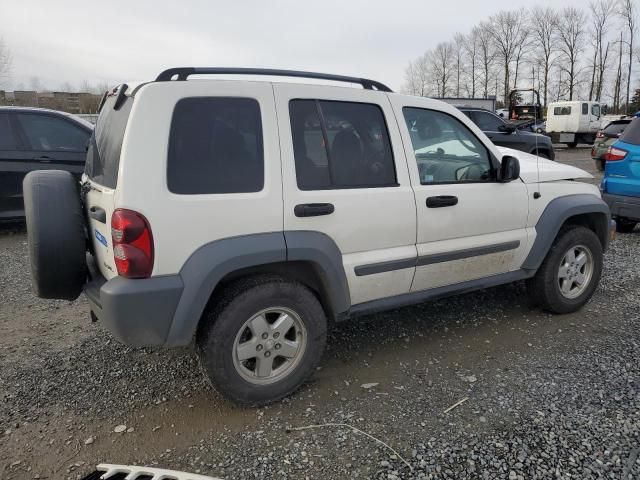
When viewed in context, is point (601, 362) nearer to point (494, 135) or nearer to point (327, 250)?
point (327, 250)

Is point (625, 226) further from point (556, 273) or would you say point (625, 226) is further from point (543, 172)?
point (543, 172)

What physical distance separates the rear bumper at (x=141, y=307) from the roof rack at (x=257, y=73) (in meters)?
1.04

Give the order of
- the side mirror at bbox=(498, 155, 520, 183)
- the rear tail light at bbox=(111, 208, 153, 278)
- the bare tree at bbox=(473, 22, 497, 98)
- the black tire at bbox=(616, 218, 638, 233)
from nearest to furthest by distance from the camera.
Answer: the rear tail light at bbox=(111, 208, 153, 278)
the side mirror at bbox=(498, 155, 520, 183)
the black tire at bbox=(616, 218, 638, 233)
the bare tree at bbox=(473, 22, 497, 98)

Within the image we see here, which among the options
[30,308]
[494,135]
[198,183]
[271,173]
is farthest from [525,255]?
[494,135]

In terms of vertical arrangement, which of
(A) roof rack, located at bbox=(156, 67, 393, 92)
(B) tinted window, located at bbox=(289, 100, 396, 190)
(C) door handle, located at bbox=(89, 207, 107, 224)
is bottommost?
(C) door handle, located at bbox=(89, 207, 107, 224)

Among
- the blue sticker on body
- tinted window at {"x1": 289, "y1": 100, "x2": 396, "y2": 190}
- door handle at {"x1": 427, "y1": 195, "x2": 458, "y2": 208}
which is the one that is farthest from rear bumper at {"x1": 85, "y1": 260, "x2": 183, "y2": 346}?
door handle at {"x1": 427, "y1": 195, "x2": 458, "y2": 208}

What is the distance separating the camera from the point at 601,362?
3.27 metres

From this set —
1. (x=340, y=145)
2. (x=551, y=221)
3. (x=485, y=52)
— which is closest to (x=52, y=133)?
(x=340, y=145)

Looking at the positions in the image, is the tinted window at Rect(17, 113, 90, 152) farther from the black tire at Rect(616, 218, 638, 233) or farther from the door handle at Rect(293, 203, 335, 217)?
the black tire at Rect(616, 218, 638, 233)

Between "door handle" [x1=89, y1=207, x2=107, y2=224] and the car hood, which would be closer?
"door handle" [x1=89, y1=207, x2=107, y2=224]

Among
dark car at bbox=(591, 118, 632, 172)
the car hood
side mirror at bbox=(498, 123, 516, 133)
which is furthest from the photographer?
side mirror at bbox=(498, 123, 516, 133)

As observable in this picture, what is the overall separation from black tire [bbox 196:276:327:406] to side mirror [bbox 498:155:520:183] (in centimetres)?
170

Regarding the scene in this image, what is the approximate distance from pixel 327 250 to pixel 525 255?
187cm

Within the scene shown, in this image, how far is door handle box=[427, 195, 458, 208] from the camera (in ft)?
10.3
